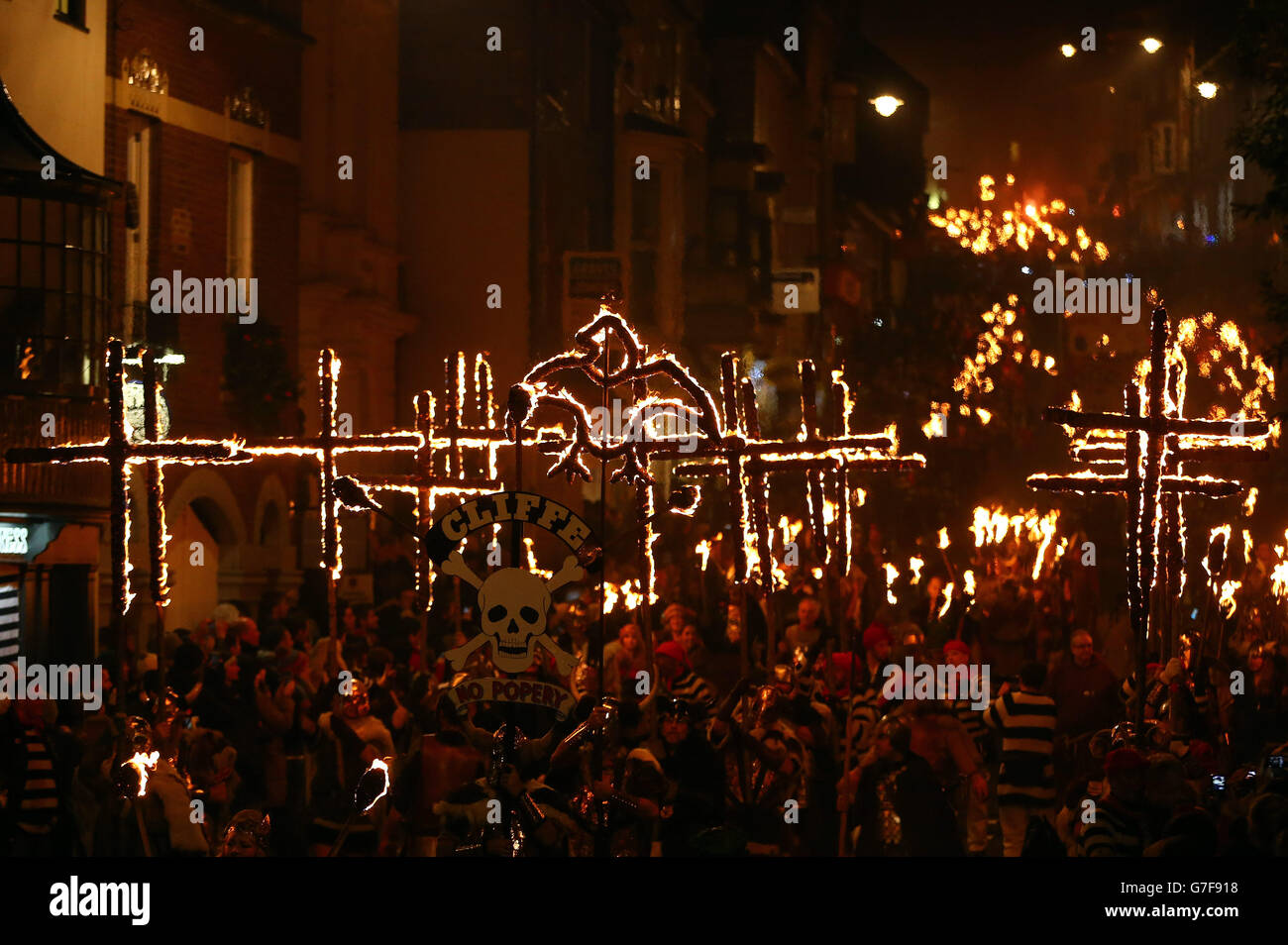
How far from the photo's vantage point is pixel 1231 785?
1393 cm

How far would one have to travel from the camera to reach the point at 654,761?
45.5ft

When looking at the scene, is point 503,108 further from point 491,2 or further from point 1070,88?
point 1070,88

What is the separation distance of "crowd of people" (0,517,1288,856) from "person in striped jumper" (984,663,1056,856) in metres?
0.02

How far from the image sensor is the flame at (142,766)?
44.2 ft

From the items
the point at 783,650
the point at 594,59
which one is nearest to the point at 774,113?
the point at 594,59

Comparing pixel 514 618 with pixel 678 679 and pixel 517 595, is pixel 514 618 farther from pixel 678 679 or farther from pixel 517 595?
pixel 678 679

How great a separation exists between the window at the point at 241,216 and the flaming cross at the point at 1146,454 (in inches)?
586

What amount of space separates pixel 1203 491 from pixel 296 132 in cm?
1697

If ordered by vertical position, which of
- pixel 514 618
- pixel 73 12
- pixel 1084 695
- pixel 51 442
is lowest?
pixel 1084 695

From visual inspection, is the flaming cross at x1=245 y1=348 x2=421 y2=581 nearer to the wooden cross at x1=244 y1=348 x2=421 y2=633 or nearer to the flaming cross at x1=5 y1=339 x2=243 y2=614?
the wooden cross at x1=244 y1=348 x2=421 y2=633

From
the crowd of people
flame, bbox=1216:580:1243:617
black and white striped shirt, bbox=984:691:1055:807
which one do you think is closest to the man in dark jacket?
the crowd of people

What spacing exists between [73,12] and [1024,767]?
14136 millimetres

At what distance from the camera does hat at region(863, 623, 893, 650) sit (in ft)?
63.9

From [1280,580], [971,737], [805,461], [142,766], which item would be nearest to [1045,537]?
[1280,580]
